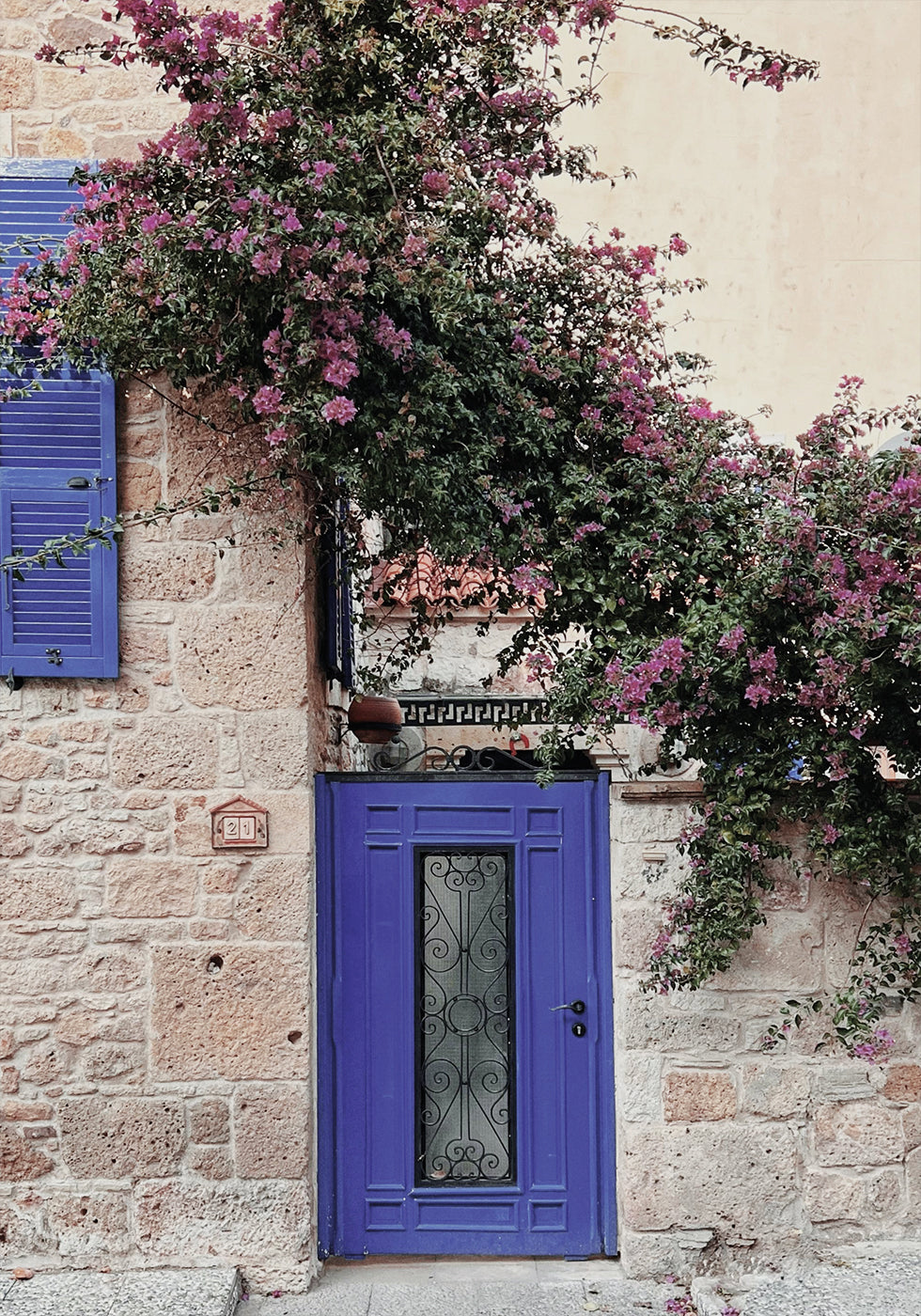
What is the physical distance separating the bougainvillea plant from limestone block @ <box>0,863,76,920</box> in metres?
1.14

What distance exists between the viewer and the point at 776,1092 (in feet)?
14.9

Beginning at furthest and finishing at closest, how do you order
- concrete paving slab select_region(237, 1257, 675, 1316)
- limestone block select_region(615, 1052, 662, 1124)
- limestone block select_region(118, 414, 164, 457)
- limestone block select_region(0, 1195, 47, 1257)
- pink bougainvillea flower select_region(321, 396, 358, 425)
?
limestone block select_region(118, 414, 164, 457) < limestone block select_region(615, 1052, 662, 1124) < limestone block select_region(0, 1195, 47, 1257) < concrete paving slab select_region(237, 1257, 675, 1316) < pink bougainvillea flower select_region(321, 396, 358, 425)

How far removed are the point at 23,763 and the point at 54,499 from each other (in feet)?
3.18

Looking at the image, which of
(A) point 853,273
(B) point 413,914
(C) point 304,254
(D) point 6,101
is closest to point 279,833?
(B) point 413,914

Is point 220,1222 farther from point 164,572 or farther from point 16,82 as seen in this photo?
point 16,82

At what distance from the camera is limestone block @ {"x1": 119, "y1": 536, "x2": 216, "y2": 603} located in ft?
15.2

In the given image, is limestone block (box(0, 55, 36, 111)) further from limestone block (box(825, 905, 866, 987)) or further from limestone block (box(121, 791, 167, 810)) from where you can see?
limestone block (box(825, 905, 866, 987))

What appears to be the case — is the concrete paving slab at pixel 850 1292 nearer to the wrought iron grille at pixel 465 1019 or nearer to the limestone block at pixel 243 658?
the wrought iron grille at pixel 465 1019

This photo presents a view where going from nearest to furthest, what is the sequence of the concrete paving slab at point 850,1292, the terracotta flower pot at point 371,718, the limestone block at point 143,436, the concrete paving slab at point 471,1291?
1. the concrete paving slab at point 850,1292
2. the concrete paving slab at point 471,1291
3. the limestone block at point 143,436
4. the terracotta flower pot at point 371,718

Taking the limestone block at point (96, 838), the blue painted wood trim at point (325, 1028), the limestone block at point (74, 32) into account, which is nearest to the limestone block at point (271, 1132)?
the blue painted wood trim at point (325, 1028)

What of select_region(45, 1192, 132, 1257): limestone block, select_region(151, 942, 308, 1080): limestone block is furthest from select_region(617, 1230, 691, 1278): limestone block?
select_region(45, 1192, 132, 1257): limestone block

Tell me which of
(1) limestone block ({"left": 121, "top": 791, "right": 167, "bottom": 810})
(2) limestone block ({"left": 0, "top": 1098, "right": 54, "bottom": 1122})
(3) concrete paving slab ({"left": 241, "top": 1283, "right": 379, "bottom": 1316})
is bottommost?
(3) concrete paving slab ({"left": 241, "top": 1283, "right": 379, "bottom": 1316})

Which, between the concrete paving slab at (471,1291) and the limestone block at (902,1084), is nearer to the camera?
the concrete paving slab at (471,1291)

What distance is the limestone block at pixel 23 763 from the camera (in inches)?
180
